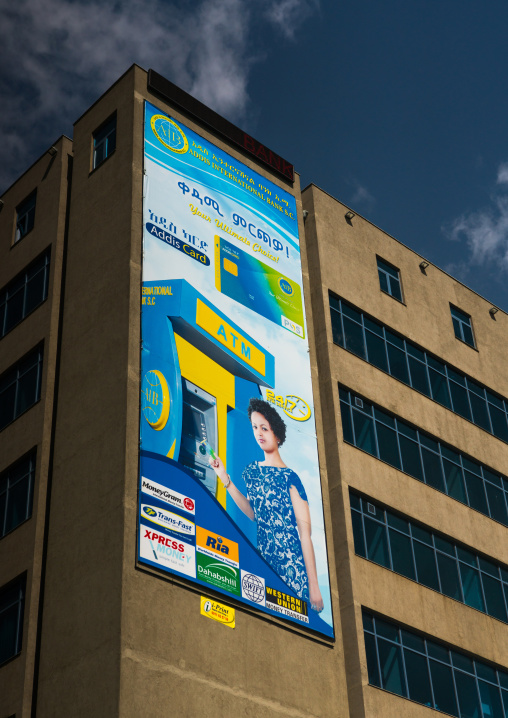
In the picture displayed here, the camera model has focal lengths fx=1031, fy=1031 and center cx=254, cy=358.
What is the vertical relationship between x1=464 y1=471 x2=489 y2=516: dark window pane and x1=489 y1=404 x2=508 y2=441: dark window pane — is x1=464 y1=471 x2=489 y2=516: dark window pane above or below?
below

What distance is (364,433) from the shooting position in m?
39.3

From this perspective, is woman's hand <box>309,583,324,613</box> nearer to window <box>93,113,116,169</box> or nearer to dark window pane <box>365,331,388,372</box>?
dark window pane <box>365,331,388,372</box>

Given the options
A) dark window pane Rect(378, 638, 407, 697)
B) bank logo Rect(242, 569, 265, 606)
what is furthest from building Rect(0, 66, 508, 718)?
bank logo Rect(242, 569, 265, 606)

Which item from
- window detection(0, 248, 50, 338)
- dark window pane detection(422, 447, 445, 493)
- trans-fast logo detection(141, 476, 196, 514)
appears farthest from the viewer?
dark window pane detection(422, 447, 445, 493)

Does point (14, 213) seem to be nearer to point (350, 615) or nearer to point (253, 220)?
point (253, 220)

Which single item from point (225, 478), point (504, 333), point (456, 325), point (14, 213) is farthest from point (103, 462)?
point (504, 333)

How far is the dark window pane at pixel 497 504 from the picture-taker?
43.4 m

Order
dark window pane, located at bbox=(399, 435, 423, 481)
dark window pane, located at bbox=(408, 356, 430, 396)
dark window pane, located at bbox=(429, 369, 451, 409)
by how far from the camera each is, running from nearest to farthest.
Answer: dark window pane, located at bbox=(399, 435, 423, 481)
dark window pane, located at bbox=(408, 356, 430, 396)
dark window pane, located at bbox=(429, 369, 451, 409)

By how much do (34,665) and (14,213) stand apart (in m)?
19.9

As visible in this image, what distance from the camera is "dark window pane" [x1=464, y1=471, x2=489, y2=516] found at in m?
42.6

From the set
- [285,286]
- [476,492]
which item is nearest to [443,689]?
[476,492]

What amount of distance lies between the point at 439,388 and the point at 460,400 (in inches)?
58.1

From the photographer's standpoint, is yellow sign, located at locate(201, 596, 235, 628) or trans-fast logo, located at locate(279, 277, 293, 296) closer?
yellow sign, located at locate(201, 596, 235, 628)

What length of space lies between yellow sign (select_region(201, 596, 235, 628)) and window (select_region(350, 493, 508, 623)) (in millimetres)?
7041
